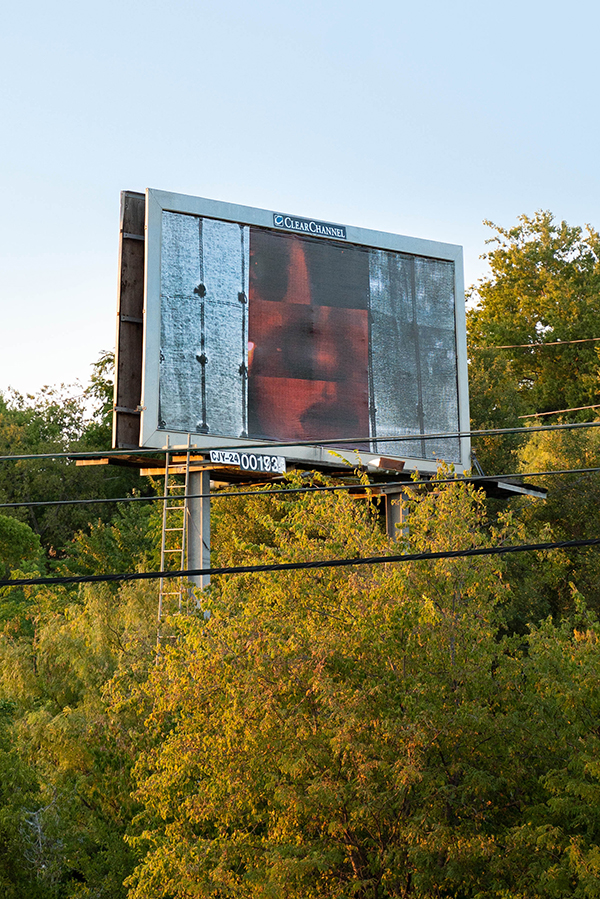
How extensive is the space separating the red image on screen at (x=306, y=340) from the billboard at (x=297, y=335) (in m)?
0.03

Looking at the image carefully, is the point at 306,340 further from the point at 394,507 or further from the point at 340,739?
the point at 340,739

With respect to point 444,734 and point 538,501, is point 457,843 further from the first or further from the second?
point 538,501

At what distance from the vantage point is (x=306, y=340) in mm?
22859

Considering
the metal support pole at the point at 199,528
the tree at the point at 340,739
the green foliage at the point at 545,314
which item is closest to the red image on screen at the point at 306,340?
the metal support pole at the point at 199,528

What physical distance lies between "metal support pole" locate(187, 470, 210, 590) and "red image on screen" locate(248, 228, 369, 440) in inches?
56.0

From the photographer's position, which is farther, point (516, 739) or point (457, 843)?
point (516, 739)

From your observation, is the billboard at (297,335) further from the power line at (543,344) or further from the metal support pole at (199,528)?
the power line at (543,344)

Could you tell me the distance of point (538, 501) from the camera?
39.1 meters

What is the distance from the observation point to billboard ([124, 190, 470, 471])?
842 inches

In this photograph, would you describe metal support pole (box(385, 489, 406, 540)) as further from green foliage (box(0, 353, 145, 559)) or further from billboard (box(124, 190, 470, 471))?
green foliage (box(0, 353, 145, 559))

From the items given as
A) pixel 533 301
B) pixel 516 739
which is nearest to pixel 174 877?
pixel 516 739

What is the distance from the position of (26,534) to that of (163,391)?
70.8 feet

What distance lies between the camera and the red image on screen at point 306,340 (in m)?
22.3

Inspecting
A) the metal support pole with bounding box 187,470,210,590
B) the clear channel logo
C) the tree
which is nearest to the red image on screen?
the clear channel logo
